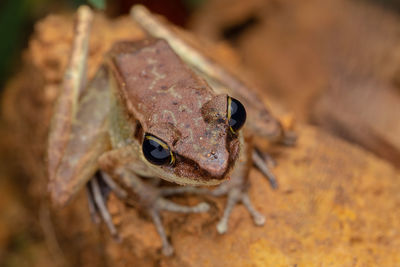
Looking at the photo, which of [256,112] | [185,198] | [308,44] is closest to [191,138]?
[185,198]

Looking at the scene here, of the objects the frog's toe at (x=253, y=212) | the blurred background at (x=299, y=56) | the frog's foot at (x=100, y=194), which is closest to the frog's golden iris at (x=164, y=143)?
the frog's toe at (x=253, y=212)

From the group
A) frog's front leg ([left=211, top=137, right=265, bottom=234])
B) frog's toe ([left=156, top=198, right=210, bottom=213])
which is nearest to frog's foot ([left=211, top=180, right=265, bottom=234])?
frog's front leg ([left=211, top=137, right=265, bottom=234])

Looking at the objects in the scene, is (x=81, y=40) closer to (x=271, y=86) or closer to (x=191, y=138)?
(x=191, y=138)

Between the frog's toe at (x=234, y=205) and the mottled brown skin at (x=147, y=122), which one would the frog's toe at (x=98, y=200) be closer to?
the mottled brown skin at (x=147, y=122)

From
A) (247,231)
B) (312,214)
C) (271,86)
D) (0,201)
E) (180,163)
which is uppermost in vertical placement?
(180,163)

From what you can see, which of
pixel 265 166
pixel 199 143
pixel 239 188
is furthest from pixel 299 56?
pixel 199 143

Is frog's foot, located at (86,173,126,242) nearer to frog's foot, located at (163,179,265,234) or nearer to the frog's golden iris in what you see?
frog's foot, located at (163,179,265,234)
